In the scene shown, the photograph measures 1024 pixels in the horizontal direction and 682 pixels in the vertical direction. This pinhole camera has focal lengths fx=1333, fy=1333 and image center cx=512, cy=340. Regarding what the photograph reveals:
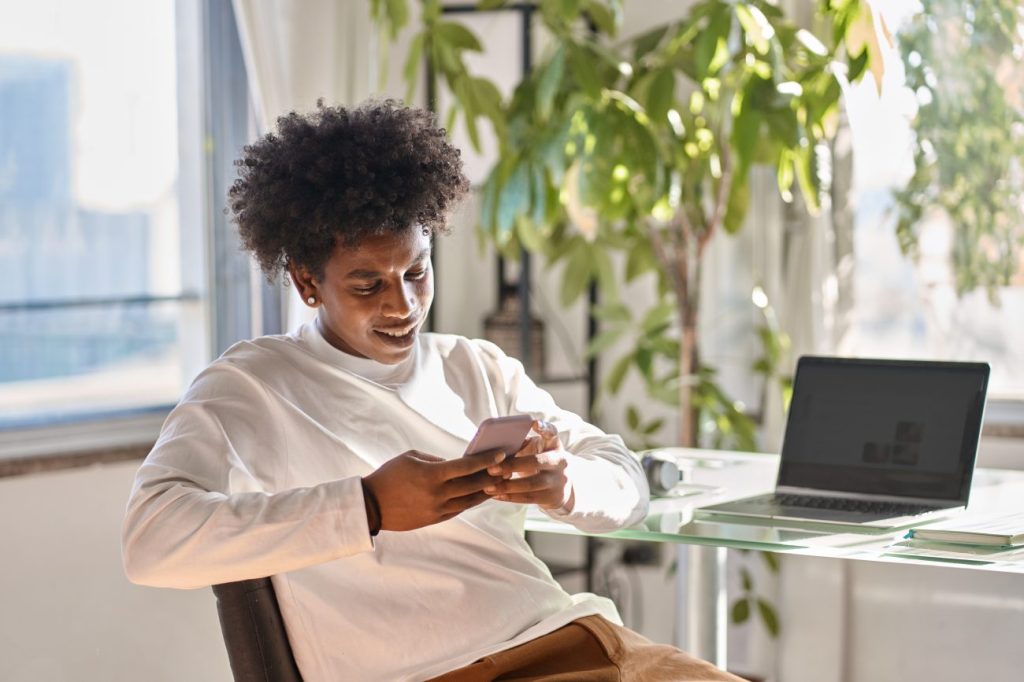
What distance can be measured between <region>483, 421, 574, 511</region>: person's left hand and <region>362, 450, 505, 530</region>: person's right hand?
0.04m

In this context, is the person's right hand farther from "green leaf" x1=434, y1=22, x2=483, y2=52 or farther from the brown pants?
"green leaf" x1=434, y1=22, x2=483, y2=52

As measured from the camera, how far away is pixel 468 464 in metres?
1.43

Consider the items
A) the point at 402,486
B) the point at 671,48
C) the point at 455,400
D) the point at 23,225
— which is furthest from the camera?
the point at 671,48

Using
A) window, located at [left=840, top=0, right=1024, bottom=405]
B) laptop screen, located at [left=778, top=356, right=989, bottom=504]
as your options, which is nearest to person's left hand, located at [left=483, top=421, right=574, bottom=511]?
laptop screen, located at [left=778, top=356, right=989, bottom=504]

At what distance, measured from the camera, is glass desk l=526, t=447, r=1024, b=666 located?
1.78 meters

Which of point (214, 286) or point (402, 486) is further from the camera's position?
point (214, 286)

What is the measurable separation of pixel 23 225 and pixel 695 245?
1511mm

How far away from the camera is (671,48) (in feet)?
9.62

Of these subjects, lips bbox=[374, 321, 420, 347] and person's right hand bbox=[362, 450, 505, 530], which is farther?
lips bbox=[374, 321, 420, 347]

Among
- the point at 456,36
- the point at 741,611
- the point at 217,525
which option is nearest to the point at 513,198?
the point at 456,36

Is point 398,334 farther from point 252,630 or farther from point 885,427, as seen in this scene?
point 885,427

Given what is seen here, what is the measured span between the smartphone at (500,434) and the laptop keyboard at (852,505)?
762 mm

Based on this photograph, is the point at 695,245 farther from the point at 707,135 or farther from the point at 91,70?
the point at 91,70

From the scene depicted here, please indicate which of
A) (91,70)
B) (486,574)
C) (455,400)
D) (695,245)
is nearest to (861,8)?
(695,245)
